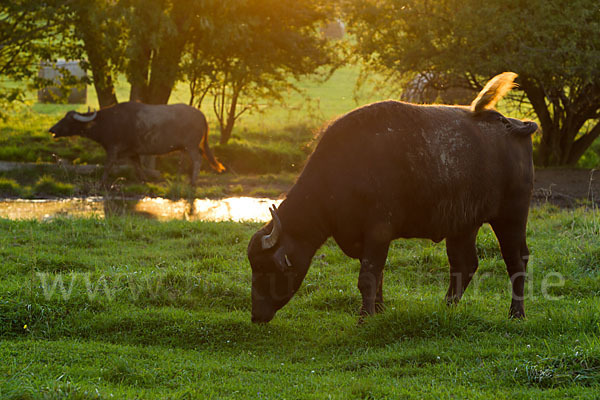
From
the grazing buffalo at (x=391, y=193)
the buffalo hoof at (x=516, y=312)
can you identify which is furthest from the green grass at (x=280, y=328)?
the grazing buffalo at (x=391, y=193)

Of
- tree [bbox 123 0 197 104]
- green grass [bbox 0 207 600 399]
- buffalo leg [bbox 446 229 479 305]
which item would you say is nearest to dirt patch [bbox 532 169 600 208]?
green grass [bbox 0 207 600 399]

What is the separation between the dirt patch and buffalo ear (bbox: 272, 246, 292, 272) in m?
8.44

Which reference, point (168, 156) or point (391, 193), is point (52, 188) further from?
point (391, 193)

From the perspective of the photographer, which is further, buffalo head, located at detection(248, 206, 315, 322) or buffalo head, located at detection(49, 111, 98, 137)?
buffalo head, located at detection(49, 111, 98, 137)

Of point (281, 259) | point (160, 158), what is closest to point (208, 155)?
point (160, 158)

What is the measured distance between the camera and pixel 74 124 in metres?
17.2

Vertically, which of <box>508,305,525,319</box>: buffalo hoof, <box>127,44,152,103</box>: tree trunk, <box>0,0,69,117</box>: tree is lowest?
<box>508,305,525,319</box>: buffalo hoof

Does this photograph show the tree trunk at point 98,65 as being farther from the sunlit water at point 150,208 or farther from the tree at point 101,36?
the sunlit water at point 150,208

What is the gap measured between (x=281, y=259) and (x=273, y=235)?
24cm

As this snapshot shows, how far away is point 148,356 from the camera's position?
567 cm

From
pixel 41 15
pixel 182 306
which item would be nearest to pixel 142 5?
pixel 41 15

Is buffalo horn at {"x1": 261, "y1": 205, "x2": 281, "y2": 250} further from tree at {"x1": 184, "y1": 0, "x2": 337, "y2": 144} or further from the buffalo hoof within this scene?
tree at {"x1": 184, "y1": 0, "x2": 337, "y2": 144}

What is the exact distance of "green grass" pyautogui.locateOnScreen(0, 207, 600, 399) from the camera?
496 cm

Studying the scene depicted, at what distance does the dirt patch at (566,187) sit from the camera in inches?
564
